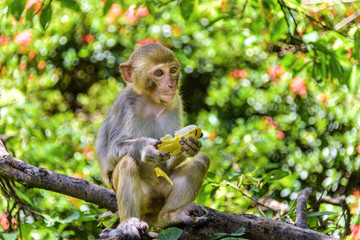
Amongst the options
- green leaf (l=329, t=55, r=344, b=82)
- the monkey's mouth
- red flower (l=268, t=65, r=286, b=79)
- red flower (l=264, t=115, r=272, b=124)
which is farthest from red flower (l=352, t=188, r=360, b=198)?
the monkey's mouth

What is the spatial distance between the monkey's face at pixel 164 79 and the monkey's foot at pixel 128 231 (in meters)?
1.33

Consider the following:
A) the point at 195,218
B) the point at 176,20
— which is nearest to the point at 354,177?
the point at 176,20

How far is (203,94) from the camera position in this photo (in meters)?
9.57

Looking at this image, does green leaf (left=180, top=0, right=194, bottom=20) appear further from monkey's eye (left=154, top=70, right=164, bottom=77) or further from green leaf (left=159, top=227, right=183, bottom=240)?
green leaf (left=159, top=227, right=183, bottom=240)

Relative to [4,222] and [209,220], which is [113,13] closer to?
[4,222]

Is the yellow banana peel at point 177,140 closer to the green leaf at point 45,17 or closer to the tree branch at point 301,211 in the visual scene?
the tree branch at point 301,211

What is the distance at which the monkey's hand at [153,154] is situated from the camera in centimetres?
435

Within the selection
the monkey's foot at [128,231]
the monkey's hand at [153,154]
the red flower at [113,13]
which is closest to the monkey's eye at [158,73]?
the monkey's hand at [153,154]

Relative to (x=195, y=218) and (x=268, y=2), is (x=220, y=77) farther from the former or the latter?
(x=195, y=218)

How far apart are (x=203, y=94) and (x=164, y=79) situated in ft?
14.8

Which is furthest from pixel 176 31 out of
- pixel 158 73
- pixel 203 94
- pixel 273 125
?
pixel 158 73

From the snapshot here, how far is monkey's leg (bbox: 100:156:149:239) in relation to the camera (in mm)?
4203

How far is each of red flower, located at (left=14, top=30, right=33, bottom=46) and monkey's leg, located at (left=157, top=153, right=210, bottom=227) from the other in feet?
17.9

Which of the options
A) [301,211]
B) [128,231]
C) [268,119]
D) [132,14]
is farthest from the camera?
[132,14]
